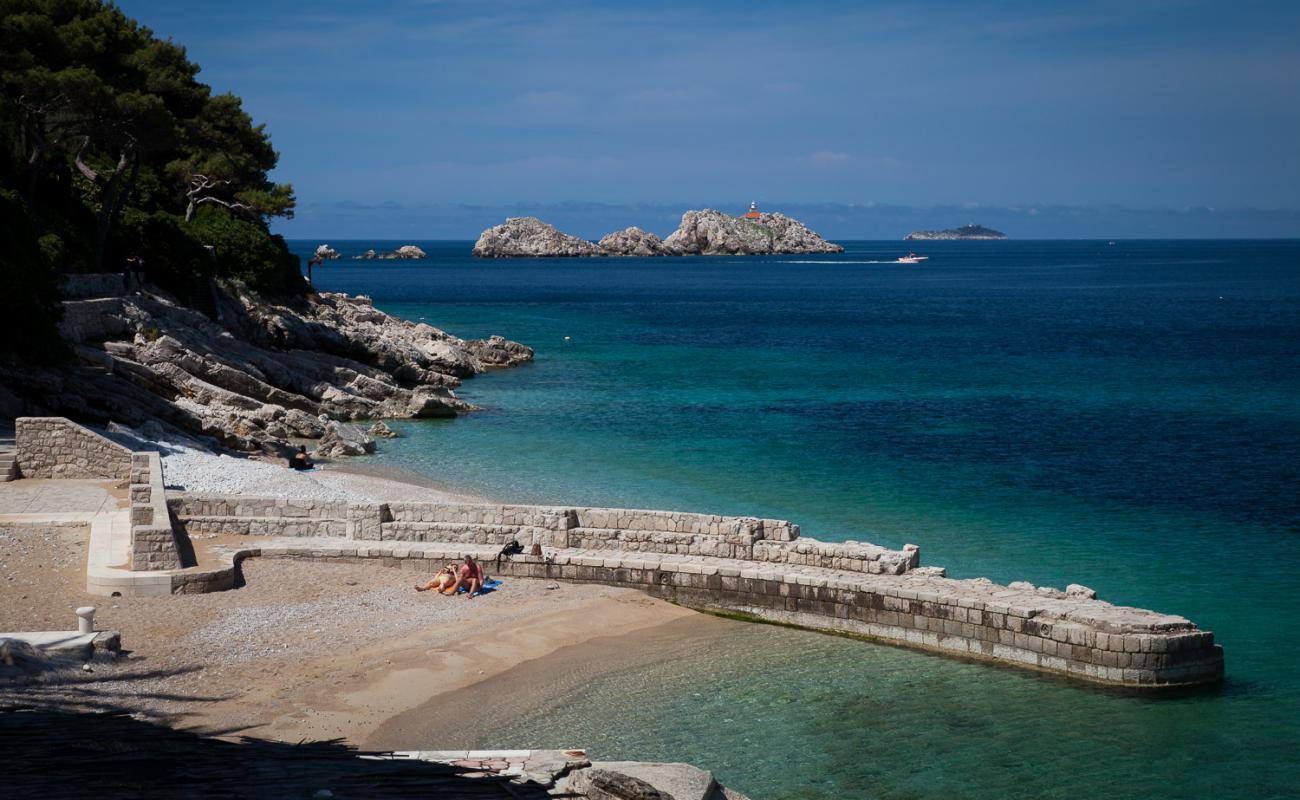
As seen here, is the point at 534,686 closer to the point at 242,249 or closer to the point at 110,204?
the point at 110,204

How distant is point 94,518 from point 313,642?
19.0 feet

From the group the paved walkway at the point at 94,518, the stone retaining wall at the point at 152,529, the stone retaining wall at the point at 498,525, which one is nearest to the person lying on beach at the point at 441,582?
the stone retaining wall at the point at 498,525

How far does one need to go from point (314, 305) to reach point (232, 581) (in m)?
36.8

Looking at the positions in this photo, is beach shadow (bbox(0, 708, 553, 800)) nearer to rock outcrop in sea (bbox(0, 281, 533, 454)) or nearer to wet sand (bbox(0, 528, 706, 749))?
wet sand (bbox(0, 528, 706, 749))

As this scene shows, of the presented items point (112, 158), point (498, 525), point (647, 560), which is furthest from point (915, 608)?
point (112, 158)

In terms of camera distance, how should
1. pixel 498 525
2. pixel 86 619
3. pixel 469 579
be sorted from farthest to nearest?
pixel 498 525 < pixel 469 579 < pixel 86 619

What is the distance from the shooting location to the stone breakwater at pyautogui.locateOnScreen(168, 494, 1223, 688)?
1519 centimetres

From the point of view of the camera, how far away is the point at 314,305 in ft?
172

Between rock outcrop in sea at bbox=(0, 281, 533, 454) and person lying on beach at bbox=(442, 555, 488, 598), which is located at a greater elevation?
rock outcrop in sea at bbox=(0, 281, 533, 454)

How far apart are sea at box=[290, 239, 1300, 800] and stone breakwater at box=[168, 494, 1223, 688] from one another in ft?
1.41

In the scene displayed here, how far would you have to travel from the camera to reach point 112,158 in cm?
4881

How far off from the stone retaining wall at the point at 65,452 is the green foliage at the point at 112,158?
8206 millimetres

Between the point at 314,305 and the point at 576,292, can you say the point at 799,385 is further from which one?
the point at 576,292

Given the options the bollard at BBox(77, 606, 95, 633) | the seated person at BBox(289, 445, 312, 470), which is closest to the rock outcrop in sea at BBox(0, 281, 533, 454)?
the seated person at BBox(289, 445, 312, 470)
